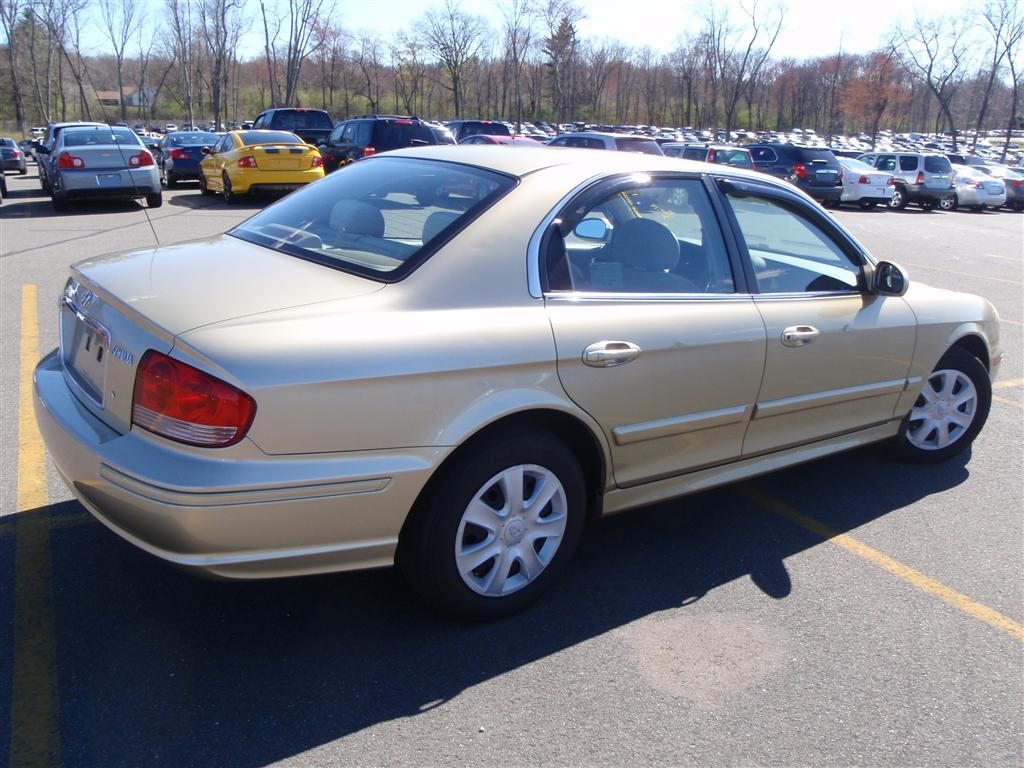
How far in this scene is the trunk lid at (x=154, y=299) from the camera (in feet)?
8.89

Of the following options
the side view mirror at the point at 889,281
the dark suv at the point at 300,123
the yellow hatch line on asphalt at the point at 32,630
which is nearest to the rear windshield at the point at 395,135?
the dark suv at the point at 300,123

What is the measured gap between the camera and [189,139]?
879 inches

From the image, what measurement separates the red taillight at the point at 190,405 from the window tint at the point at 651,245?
1334 mm

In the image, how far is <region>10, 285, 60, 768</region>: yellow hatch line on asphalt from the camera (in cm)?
246

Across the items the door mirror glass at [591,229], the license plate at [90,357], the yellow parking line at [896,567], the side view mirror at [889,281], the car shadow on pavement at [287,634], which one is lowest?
the yellow parking line at [896,567]

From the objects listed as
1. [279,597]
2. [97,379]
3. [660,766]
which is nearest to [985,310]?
[660,766]

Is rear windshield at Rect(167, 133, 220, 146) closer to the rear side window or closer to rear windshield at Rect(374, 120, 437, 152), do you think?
the rear side window

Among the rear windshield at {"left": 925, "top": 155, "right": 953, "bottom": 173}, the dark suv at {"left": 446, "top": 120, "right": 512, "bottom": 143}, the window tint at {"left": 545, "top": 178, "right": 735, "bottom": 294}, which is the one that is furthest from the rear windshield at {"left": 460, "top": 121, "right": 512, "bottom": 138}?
the window tint at {"left": 545, "top": 178, "right": 735, "bottom": 294}

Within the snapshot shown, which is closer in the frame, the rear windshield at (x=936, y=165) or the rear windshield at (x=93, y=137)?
the rear windshield at (x=93, y=137)

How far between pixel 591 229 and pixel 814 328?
1.17 metres

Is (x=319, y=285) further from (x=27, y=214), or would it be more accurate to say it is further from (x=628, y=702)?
(x=27, y=214)

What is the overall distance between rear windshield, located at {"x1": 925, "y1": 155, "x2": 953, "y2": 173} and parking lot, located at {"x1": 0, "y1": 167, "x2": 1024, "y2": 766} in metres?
25.1

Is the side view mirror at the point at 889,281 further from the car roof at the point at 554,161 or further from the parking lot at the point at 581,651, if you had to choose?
the parking lot at the point at 581,651

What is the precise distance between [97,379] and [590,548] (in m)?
2.10
